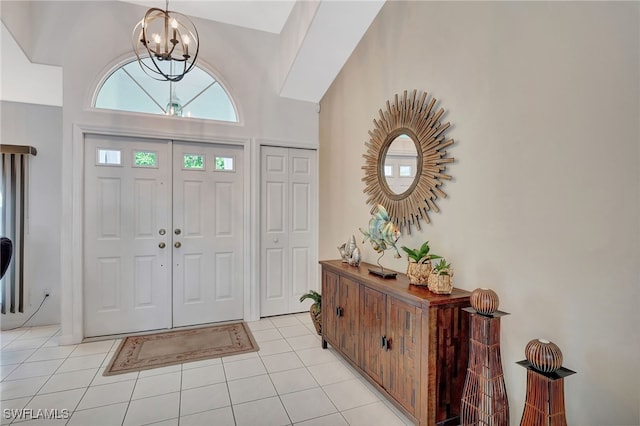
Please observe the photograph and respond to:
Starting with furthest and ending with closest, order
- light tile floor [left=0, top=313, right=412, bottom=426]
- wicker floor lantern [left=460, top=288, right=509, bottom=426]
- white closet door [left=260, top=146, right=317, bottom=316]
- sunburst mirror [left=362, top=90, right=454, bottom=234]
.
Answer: white closet door [left=260, top=146, right=317, bottom=316] → sunburst mirror [left=362, top=90, right=454, bottom=234] → light tile floor [left=0, top=313, right=412, bottom=426] → wicker floor lantern [left=460, top=288, right=509, bottom=426]

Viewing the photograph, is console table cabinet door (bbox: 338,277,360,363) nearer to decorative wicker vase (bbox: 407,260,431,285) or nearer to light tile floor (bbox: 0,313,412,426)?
light tile floor (bbox: 0,313,412,426)

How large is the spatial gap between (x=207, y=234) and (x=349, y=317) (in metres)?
2.00

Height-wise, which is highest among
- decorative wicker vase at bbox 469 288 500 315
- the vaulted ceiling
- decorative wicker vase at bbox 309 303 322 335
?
the vaulted ceiling

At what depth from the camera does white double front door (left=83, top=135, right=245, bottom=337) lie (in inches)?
130

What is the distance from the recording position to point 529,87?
1.70 m

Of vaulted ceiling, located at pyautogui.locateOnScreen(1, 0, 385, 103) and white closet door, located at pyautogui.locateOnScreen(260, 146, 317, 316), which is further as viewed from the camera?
white closet door, located at pyautogui.locateOnScreen(260, 146, 317, 316)

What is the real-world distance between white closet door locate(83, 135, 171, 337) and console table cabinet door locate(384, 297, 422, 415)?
8.62ft

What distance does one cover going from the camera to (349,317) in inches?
103

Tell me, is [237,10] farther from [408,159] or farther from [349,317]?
[349,317]

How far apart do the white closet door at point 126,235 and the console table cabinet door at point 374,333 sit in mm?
2342

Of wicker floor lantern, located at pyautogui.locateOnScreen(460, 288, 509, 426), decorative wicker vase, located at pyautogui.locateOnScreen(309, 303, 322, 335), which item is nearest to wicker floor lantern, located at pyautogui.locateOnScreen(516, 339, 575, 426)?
wicker floor lantern, located at pyautogui.locateOnScreen(460, 288, 509, 426)

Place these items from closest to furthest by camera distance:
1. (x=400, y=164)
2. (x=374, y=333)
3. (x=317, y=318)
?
(x=374, y=333), (x=400, y=164), (x=317, y=318)

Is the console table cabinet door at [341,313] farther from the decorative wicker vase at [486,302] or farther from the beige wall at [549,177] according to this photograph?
the decorative wicker vase at [486,302]

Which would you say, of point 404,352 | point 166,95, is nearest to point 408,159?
point 404,352
